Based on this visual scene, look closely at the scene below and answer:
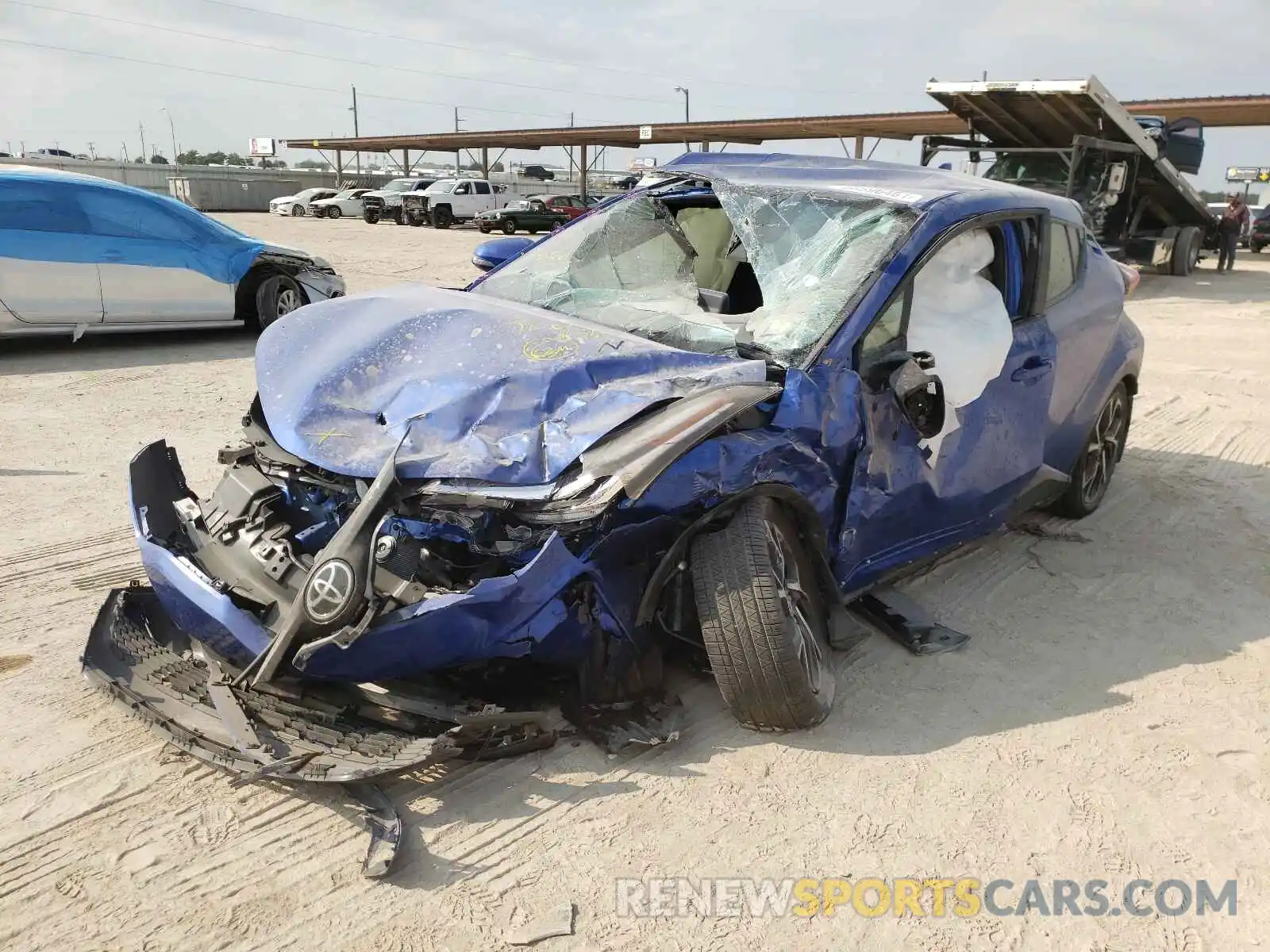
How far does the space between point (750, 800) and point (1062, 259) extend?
121 inches

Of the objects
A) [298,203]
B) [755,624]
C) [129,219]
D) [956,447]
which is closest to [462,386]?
[755,624]

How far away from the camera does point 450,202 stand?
30.2 m

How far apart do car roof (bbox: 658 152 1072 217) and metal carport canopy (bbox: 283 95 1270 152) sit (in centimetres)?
1446

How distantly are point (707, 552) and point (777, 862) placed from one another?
2.86 ft

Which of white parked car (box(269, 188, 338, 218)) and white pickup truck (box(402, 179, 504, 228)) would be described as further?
white parked car (box(269, 188, 338, 218))

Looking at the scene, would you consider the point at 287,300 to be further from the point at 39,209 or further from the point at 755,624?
the point at 755,624

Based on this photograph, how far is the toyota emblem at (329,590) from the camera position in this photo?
2.48 meters

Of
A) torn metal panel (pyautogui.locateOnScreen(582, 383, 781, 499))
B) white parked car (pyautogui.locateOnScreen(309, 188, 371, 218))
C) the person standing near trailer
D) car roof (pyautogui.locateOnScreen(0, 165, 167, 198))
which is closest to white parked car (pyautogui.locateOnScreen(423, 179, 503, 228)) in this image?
white parked car (pyautogui.locateOnScreen(309, 188, 371, 218))

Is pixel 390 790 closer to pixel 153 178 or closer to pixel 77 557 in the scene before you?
pixel 77 557

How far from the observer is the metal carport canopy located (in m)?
20.0

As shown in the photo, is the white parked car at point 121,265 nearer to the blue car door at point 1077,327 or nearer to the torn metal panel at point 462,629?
the torn metal panel at point 462,629

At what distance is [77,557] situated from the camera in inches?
163

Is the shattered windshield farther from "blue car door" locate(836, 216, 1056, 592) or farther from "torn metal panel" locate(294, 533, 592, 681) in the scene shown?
"torn metal panel" locate(294, 533, 592, 681)

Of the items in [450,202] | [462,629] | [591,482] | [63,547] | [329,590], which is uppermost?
[450,202]
